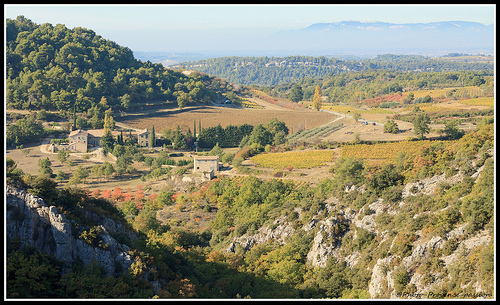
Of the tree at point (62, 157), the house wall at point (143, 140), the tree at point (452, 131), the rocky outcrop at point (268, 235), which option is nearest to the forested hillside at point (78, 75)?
the house wall at point (143, 140)

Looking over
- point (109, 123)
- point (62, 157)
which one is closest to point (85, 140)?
point (62, 157)

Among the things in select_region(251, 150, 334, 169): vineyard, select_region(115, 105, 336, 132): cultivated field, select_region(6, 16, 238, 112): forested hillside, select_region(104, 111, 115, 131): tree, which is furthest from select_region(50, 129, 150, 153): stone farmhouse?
select_region(251, 150, 334, 169): vineyard

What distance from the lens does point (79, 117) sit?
2431 inches

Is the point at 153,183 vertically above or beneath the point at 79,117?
beneath

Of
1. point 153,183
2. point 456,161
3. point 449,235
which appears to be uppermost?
point 456,161

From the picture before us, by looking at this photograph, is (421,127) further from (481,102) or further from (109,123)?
(109,123)

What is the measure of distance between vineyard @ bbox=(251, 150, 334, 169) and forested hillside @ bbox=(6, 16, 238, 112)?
31049 mm

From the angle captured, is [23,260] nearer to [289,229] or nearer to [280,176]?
[289,229]

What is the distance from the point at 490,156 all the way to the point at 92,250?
1639 cm

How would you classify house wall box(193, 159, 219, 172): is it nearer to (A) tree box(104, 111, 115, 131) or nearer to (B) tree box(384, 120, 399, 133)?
(B) tree box(384, 120, 399, 133)

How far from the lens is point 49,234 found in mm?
14070

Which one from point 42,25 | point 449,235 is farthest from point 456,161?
point 42,25

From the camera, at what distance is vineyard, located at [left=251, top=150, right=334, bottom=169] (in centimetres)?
4200

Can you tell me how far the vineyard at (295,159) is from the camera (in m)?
42.0
